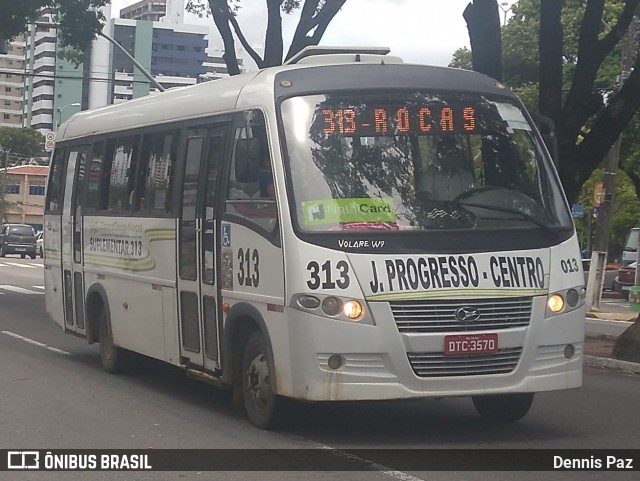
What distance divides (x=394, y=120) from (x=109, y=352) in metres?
5.21

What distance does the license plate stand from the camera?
885 cm

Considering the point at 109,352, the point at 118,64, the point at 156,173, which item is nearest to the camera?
the point at 156,173

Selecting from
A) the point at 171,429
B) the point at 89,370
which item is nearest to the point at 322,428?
the point at 171,429

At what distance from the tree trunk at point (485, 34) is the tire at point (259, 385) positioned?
348 inches

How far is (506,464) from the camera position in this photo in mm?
8297

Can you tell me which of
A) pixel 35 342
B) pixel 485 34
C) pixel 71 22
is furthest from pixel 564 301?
pixel 71 22

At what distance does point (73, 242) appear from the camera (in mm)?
14359

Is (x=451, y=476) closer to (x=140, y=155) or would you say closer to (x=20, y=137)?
(x=140, y=155)

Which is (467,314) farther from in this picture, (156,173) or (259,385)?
(156,173)

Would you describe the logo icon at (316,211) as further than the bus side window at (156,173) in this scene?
No

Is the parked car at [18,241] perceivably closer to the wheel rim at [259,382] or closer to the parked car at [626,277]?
the parked car at [626,277]

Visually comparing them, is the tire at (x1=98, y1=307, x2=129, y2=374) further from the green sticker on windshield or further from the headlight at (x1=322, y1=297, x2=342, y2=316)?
the headlight at (x1=322, y1=297, x2=342, y2=316)

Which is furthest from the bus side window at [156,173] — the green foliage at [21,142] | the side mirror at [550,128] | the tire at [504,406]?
the green foliage at [21,142]

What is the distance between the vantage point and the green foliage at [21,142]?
116812 millimetres
